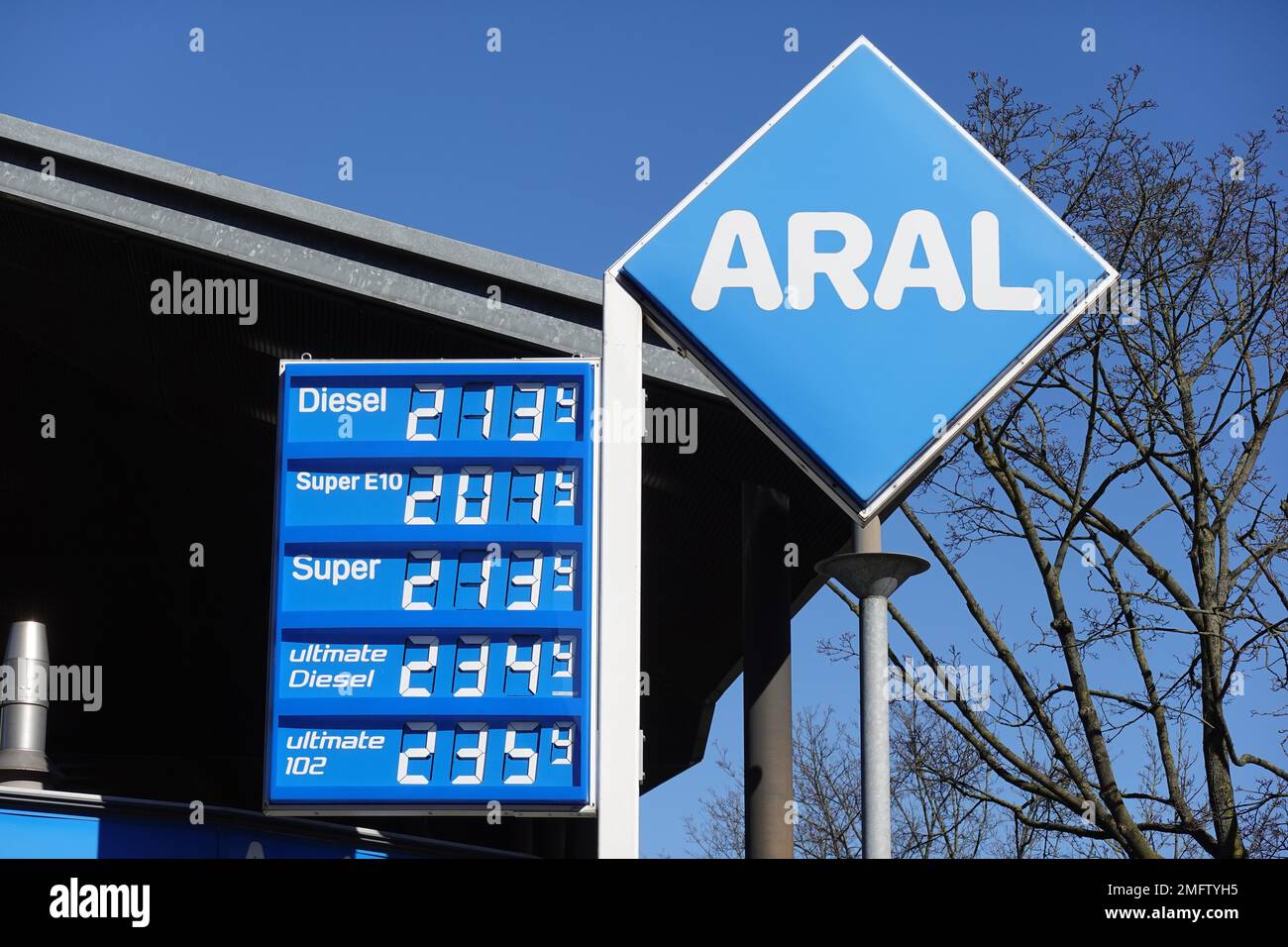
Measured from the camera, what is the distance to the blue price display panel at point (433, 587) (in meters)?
9.72

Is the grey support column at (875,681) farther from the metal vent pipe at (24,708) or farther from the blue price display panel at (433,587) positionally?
the metal vent pipe at (24,708)

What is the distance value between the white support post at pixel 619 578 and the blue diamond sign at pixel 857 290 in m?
0.16

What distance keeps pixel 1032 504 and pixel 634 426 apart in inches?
669

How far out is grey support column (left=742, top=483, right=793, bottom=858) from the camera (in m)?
14.6

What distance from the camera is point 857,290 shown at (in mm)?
5137

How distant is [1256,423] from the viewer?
65.3 feet

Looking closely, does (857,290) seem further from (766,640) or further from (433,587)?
(766,640)

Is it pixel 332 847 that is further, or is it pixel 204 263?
pixel 204 263

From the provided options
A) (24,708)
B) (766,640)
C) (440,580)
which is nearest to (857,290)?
(440,580)

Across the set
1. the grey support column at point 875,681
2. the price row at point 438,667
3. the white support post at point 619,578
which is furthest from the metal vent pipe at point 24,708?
the white support post at point 619,578

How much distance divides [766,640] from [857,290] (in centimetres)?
979
